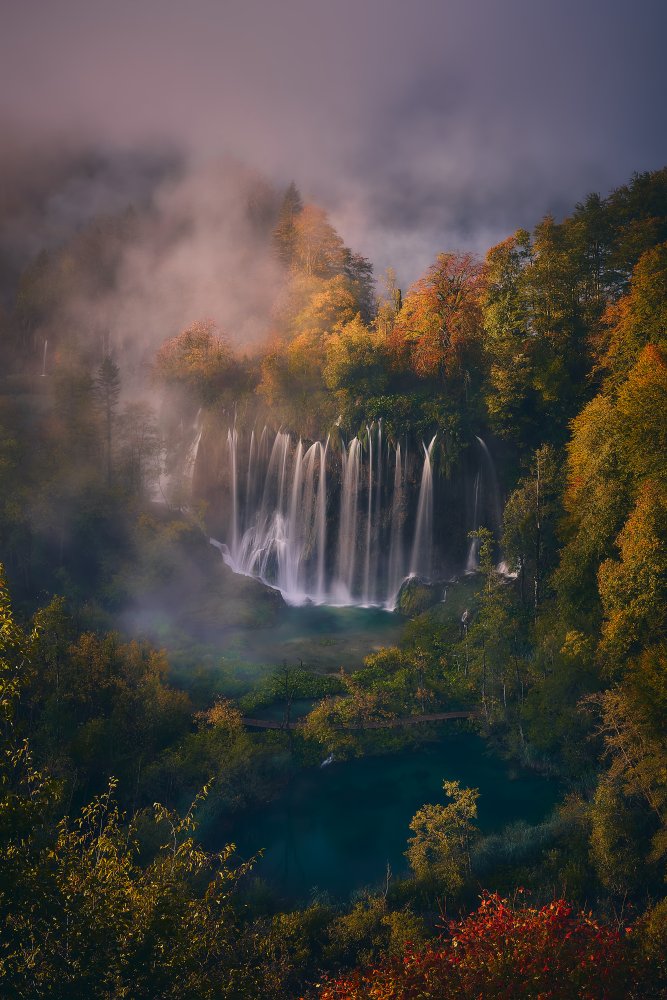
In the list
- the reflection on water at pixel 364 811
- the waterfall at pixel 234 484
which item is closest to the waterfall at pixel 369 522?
the waterfall at pixel 234 484

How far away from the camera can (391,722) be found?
34344mm

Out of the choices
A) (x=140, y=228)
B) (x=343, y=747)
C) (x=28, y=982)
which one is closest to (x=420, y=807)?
(x=343, y=747)

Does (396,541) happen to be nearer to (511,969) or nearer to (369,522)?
(369,522)

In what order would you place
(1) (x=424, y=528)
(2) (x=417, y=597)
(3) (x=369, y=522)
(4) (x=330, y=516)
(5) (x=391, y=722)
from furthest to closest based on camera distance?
(4) (x=330, y=516) → (3) (x=369, y=522) → (1) (x=424, y=528) → (2) (x=417, y=597) → (5) (x=391, y=722)

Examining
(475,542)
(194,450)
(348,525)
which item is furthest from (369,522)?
(194,450)

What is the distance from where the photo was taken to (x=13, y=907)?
10.6m

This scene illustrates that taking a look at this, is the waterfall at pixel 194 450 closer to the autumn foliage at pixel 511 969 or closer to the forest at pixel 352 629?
the forest at pixel 352 629

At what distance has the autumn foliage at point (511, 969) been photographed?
520 inches

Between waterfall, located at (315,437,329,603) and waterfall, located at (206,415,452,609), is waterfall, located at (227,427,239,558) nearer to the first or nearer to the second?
waterfall, located at (206,415,452,609)

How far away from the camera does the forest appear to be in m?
14.5

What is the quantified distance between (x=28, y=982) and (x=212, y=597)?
40.2m

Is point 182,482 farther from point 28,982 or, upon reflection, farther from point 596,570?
point 28,982

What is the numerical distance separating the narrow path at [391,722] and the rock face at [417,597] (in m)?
14.5

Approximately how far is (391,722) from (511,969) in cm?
2087
